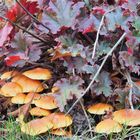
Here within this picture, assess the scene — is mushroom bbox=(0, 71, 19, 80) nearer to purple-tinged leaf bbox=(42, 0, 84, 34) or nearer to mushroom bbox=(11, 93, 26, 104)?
mushroom bbox=(11, 93, 26, 104)

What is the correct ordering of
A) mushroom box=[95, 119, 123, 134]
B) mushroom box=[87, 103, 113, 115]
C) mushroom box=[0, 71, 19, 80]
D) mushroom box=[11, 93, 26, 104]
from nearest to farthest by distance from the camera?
mushroom box=[95, 119, 123, 134]
mushroom box=[87, 103, 113, 115]
mushroom box=[11, 93, 26, 104]
mushroom box=[0, 71, 19, 80]

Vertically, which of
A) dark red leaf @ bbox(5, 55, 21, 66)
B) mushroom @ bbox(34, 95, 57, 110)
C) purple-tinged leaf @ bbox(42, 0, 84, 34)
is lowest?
mushroom @ bbox(34, 95, 57, 110)

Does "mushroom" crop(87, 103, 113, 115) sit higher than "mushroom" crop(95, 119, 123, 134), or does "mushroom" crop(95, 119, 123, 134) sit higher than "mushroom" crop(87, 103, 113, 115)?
"mushroom" crop(87, 103, 113, 115)

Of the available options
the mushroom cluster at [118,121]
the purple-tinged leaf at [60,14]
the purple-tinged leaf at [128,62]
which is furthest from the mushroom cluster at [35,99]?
the purple-tinged leaf at [128,62]

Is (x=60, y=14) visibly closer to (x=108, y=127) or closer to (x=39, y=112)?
(x=39, y=112)

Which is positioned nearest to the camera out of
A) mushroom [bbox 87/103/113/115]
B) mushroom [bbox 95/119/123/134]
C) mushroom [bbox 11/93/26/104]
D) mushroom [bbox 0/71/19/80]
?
mushroom [bbox 95/119/123/134]

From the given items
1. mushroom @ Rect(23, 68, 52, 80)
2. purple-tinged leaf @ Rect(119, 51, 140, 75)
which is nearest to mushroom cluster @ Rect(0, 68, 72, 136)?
mushroom @ Rect(23, 68, 52, 80)
